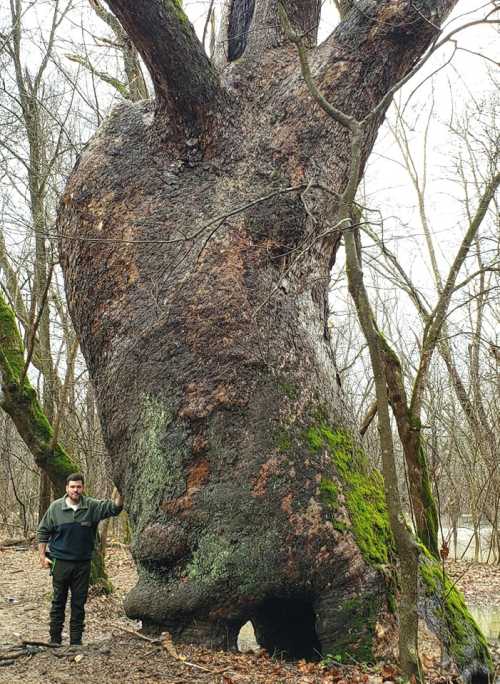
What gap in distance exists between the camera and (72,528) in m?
5.27

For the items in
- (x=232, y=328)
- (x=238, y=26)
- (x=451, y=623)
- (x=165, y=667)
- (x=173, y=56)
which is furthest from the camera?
(x=238, y=26)

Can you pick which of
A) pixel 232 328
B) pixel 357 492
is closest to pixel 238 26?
pixel 232 328

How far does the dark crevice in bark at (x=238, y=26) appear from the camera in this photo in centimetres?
657

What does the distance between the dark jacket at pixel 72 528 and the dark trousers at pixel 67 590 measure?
0.07 m

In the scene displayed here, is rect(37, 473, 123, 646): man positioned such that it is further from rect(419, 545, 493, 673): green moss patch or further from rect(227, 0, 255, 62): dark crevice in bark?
rect(227, 0, 255, 62): dark crevice in bark

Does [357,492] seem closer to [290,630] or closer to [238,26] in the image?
[290,630]

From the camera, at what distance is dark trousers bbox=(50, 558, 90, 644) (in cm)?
505

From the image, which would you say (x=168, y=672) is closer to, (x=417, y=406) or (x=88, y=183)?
(x=417, y=406)

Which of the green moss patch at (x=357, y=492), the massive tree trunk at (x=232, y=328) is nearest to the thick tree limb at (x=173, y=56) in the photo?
the massive tree trunk at (x=232, y=328)

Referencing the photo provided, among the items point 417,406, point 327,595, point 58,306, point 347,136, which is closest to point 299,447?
point 327,595

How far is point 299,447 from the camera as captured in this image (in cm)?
453

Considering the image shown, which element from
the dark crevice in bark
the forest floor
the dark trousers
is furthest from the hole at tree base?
the dark crevice in bark

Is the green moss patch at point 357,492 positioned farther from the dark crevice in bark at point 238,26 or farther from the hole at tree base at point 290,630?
the dark crevice in bark at point 238,26

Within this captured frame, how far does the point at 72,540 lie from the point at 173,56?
401 cm
